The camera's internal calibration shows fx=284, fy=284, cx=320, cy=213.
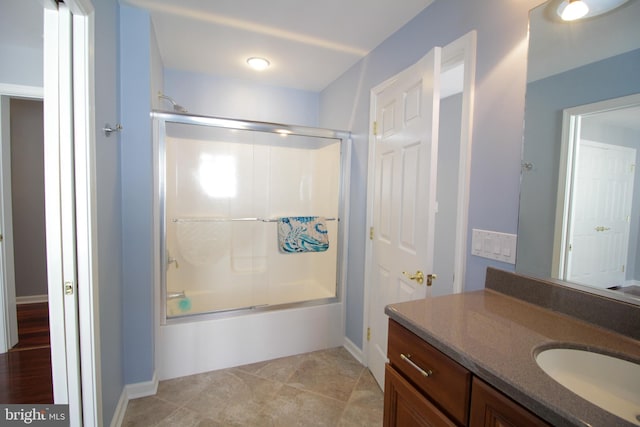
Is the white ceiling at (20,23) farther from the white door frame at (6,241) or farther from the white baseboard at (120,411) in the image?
the white baseboard at (120,411)

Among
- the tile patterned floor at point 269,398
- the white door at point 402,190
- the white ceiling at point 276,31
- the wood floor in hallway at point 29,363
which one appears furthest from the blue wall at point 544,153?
the wood floor in hallway at point 29,363

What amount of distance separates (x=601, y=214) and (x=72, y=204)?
2.04 metres

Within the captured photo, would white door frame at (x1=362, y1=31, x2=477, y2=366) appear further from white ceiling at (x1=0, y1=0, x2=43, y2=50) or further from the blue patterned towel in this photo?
white ceiling at (x1=0, y1=0, x2=43, y2=50)

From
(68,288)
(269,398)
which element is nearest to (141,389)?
(269,398)

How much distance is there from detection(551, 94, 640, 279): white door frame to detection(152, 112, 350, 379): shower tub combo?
1617mm

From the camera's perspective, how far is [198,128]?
7.98 feet

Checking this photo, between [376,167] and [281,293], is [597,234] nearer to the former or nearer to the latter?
[376,167]

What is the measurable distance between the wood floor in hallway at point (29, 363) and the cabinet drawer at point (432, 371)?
1.91 meters

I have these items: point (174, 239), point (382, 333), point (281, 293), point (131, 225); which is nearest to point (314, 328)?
point (281, 293)

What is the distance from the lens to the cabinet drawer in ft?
2.55

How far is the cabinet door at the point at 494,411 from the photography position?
619mm

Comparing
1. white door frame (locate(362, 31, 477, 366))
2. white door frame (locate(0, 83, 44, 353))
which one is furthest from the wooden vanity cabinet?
white door frame (locate(0, 83, 44, 353))

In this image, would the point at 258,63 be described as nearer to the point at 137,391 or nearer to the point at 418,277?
the point at 418,277

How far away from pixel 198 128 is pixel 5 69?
113 centimetres
